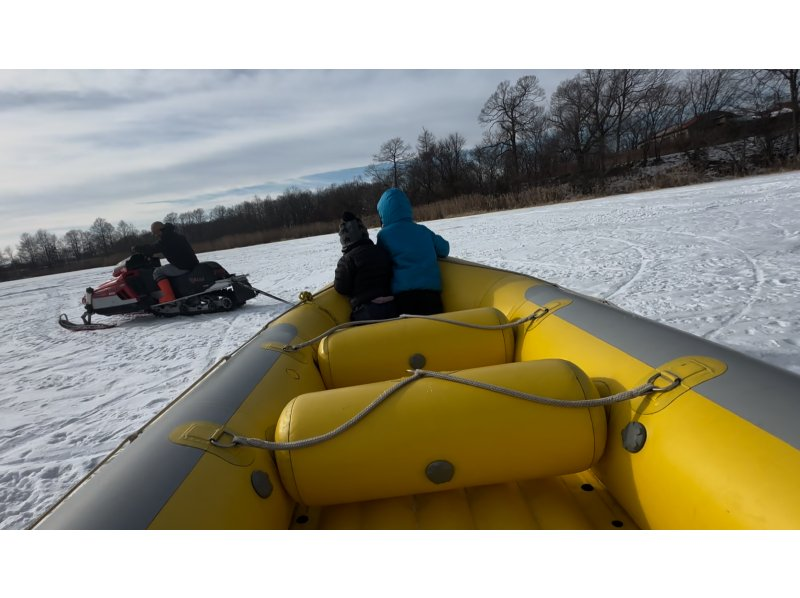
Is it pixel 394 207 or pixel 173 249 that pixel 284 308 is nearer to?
pixel 173 249

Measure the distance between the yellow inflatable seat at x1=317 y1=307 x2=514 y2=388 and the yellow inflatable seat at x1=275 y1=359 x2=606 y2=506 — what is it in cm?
67

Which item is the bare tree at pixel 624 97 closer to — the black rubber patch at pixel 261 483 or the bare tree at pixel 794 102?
the bare tree at pixel 794 102

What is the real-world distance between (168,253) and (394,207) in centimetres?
423

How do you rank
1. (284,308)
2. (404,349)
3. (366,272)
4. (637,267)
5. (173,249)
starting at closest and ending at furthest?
(404,349)
(366,272)
(637,267)
(173,249)
(284,308)

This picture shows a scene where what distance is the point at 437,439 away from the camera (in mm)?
1333

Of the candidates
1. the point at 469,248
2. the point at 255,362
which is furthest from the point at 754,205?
the point at 255,362

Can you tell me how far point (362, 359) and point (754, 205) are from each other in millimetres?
10186

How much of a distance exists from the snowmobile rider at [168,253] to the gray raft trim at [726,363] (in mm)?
5390

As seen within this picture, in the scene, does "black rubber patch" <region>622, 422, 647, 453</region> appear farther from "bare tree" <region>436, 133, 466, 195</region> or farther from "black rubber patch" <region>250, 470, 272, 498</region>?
"bare tree" <region>436, 133, 466, 195</region>

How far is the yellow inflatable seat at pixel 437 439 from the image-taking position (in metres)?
1.33

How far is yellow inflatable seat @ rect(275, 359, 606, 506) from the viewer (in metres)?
1.33

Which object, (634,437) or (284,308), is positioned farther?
(284,308)

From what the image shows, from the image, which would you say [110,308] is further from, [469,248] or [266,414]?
[469,248]

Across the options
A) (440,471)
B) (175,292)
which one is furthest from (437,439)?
(175,292)
